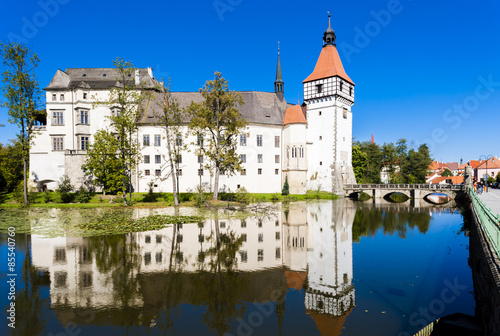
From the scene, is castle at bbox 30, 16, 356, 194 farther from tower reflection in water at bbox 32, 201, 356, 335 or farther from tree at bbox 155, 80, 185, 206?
tower reflection in water at bbox 32, 201, 356, 335

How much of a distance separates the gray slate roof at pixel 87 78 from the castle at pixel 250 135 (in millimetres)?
127

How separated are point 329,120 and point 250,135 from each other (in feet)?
48.0

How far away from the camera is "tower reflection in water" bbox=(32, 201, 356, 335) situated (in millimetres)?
7898

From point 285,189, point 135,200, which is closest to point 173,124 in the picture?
point 135,200

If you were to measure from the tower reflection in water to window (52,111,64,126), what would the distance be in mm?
30616

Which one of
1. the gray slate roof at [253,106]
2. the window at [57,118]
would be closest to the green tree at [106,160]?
the gray slate roof at [253,106]

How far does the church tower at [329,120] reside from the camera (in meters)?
47.3

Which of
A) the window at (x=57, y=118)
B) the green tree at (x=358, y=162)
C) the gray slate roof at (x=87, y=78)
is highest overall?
the gray slate roof at (x=87, y=78)

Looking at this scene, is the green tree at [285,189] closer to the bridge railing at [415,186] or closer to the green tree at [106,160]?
the bridge railing at [415,186]

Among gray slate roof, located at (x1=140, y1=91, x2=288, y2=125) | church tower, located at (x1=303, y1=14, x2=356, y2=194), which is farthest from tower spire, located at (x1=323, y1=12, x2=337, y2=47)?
gray slate roof, located at (x1=140, y1=91, x2=288, y2=125)

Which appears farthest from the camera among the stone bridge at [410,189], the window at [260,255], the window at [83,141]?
the stone bridge at [410,189]

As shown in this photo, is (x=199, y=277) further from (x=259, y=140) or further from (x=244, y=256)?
(x=259, y=140)

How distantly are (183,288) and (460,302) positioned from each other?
945 cm

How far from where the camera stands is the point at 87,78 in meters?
42.5
